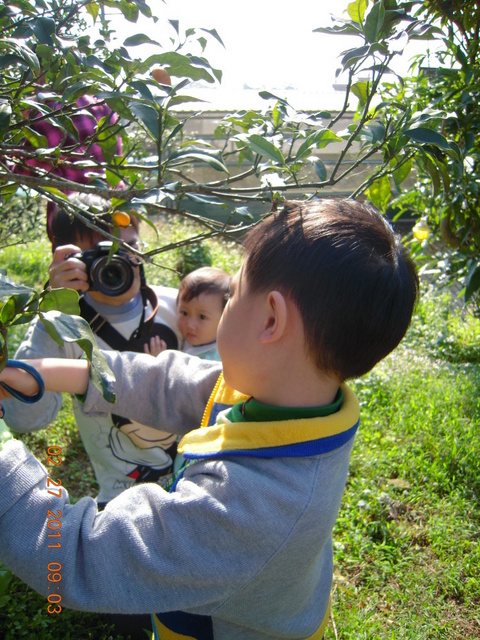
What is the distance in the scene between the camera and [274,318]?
0.92 meters

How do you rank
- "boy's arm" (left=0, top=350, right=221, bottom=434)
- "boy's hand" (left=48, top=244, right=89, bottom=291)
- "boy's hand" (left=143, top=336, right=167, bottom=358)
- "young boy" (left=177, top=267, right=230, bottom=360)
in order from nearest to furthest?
1. "boy's arm" (left=0, top=350, right=221, bottom=434)
2. "boy's hand" (left=48, top=244, right=89, bottom=291)
3. "boy's hand" (left=143, top=336, right=167, bottom=358)
4. "young boy" (left=177, top=267, right=230, bottom=360)

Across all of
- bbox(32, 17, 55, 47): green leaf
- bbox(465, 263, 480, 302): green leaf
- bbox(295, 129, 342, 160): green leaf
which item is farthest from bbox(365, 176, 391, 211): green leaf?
bbox(465, 263, 480, 302): green leaf

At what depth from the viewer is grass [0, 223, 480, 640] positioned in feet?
5.65

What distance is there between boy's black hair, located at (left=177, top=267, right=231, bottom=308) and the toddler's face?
0.02 meters

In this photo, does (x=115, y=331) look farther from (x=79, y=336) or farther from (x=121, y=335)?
(x=79, y=336)

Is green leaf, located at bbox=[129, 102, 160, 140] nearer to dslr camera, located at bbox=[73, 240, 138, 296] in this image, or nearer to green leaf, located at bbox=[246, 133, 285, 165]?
green leaf, located at bbox=[246, 133, 285, 165]

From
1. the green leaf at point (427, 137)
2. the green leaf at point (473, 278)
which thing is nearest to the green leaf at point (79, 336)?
the green leaf at point (427, 137)

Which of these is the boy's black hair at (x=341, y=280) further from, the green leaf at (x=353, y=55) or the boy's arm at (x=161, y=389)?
the boy's arm at (x=161, y=389)

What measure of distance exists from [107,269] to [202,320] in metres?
0.47

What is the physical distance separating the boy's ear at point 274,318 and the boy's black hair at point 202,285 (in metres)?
1.16

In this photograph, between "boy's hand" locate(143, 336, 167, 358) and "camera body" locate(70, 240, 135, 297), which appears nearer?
"camera body" locate(70, 240, 135, 297)

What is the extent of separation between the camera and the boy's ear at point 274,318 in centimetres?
90

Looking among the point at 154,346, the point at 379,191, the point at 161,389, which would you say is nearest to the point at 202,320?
the point at 154,346

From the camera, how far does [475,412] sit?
9.33 feet
